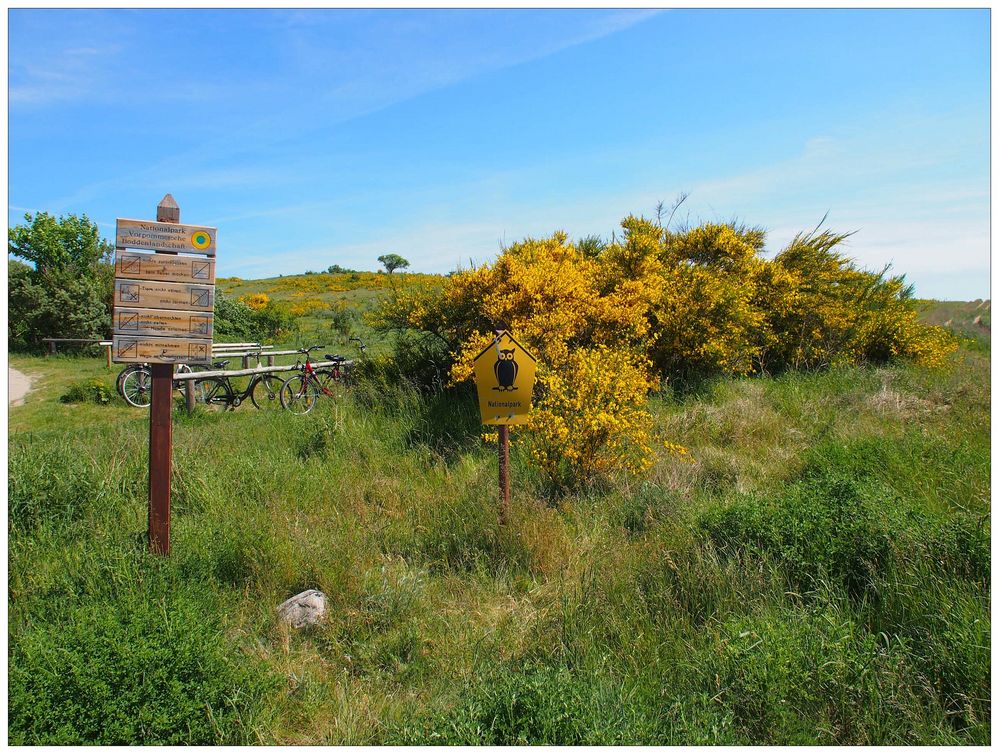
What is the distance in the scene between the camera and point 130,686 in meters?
2.90

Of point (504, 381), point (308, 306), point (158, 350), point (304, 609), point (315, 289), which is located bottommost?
point (304, 609)

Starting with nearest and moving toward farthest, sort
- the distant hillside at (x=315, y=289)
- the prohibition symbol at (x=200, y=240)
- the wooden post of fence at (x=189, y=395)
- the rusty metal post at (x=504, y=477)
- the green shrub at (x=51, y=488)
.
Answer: the prohibition symbol at (x=200, y=240) < the green shrub at (x=51, y=488) < the rusty metal post at (x=504, y=477) < the wooden post of fence at (x=189, y=395) < the distant hillside at (x=315, y=289)

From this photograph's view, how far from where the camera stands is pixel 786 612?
11.1ft

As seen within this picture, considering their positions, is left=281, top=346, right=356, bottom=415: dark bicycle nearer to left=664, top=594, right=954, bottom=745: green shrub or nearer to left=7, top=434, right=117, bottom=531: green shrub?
left=7, top=434, right=117, bottom=531: green shrub

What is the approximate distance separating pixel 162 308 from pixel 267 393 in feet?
24.1

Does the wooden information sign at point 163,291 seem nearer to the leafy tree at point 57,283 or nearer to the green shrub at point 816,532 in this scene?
the green shrub at point 816,532

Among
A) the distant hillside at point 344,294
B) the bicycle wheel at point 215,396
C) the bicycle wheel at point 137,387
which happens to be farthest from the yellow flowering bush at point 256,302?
the bicycle wheel at point 215,396

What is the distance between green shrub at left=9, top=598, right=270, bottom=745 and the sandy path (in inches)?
472

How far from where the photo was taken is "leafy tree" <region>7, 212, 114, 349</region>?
2141cm

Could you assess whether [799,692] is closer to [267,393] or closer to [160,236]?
[160,236]

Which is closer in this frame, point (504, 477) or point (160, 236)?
point (160, 236)

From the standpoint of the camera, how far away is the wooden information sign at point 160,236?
452 cm

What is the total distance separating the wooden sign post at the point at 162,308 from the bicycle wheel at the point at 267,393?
21.3 feet

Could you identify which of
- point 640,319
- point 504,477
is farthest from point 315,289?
point 504,477
